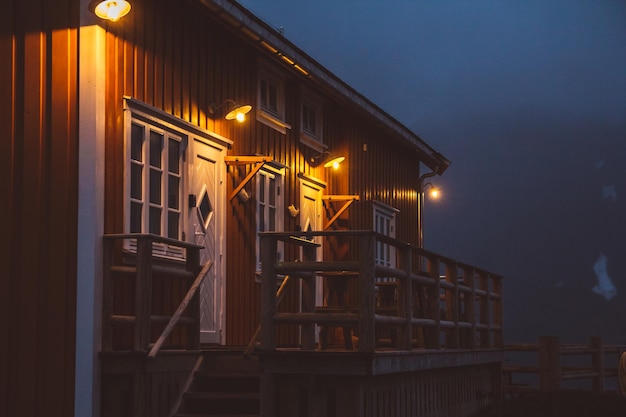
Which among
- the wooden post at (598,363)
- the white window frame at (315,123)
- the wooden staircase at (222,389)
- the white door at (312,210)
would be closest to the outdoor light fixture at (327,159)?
the white window frame at (315,123)

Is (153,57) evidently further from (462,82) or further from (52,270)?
(462,82)

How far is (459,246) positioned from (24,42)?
426 ft

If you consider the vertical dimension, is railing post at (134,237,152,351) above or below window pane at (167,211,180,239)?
below

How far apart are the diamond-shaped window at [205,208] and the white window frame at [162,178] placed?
59cm

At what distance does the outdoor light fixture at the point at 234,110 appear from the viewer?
13961 millimetres

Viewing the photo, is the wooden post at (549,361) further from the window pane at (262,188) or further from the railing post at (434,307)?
the window pane at (262,188)

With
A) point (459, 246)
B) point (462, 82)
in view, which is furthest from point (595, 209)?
point (462, 82)

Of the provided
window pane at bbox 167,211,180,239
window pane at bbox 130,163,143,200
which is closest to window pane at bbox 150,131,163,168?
window pane at bbox 130,163,143,200

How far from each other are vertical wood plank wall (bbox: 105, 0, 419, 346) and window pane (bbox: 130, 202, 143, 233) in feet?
1.10

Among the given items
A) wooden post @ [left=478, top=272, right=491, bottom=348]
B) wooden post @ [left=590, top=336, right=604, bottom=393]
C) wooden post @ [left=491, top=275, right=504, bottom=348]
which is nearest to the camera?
wooden post @ [left=478, top=272, right=491, bottom=348]

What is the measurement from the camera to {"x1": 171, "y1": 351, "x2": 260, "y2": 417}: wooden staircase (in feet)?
38.4

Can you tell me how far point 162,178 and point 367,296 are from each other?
3028mm

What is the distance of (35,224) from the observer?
35.7 ft

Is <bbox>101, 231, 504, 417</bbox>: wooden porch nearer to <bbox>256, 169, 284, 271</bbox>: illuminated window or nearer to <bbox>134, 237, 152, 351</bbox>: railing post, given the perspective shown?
<bbox>134, 237, 152, 351</bbox>: railing post
